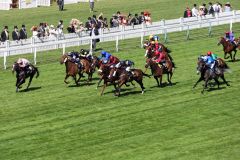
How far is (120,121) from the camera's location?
22.5 meters

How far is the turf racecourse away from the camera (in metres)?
19.0

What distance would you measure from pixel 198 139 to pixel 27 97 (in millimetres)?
9055

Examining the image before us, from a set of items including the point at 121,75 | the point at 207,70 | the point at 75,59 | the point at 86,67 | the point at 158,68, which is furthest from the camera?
the point at 86,67

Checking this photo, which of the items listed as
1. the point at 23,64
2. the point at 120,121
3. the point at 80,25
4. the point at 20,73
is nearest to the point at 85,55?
the point at 23,64

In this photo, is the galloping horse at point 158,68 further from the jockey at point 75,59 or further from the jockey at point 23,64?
the jockey at point 23,64

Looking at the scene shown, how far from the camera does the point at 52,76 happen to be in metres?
31.3

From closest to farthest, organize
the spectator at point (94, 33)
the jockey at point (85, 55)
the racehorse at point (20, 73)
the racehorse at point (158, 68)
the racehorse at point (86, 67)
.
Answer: the racehorse at point (158, 68) < the racehorse at point (20, 73) < the racehorse at point (86, 67) < the jockey at point (85, 55) < the spectator at point (94, 33)

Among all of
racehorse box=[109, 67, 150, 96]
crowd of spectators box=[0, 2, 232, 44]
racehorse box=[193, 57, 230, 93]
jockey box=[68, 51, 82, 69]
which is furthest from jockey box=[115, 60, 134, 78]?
crowd of spectators box=[0, 2, 232, 44]

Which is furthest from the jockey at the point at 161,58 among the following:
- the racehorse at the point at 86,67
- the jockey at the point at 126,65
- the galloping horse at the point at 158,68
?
the racehorse at the point at 86,67

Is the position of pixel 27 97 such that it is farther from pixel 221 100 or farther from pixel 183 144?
pixel 183 144

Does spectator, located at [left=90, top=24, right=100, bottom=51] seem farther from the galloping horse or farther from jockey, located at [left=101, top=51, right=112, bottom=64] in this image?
jockey, located at [left=101, top=51, right=112, bottom=64]

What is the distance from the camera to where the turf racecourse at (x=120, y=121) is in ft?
62.5

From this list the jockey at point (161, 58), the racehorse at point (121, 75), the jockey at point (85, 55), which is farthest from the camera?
the jockey at point (85, 55)

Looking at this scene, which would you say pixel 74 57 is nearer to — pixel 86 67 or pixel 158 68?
pixel 86 67
